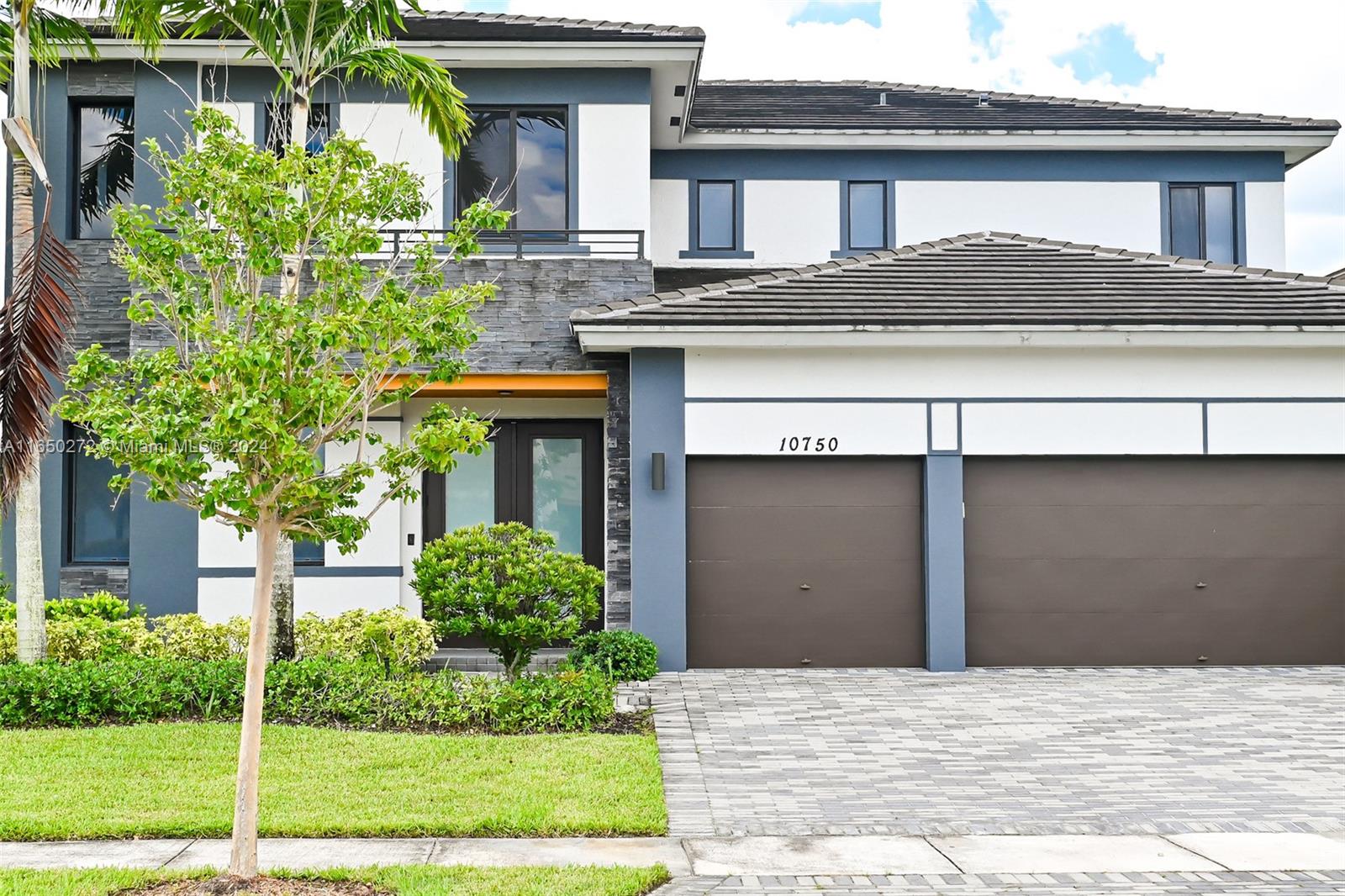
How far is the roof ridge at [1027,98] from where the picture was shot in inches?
697

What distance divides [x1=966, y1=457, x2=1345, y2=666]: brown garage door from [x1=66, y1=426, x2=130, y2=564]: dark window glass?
10.4 metres

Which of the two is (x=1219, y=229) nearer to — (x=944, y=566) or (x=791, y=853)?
(x=944, y=566)

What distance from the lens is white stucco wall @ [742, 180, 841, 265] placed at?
57.5ft

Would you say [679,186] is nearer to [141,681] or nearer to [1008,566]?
[1008,566]

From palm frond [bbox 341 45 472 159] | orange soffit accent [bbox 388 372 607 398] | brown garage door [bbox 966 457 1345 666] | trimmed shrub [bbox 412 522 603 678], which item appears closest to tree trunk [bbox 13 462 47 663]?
trimmed shrub [bbox 412 522 603 678]

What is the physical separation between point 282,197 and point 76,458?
32.6ft

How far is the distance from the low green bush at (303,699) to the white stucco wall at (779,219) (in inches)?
377

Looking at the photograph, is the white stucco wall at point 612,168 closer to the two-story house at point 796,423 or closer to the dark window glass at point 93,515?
the two-story house at point 796,423

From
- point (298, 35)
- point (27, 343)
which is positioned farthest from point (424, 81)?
point (27, 343)

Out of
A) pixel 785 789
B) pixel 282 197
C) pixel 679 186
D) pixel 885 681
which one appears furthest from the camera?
pixel 679 186

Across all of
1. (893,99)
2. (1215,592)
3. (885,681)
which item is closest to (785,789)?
(885,681)

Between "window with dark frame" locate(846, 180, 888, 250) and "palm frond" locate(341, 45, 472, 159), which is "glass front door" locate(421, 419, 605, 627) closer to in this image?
"palm frond" locate(341, 45, 472, 159)

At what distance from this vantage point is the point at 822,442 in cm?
1273

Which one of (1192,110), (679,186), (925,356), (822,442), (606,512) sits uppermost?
(1192,110)
